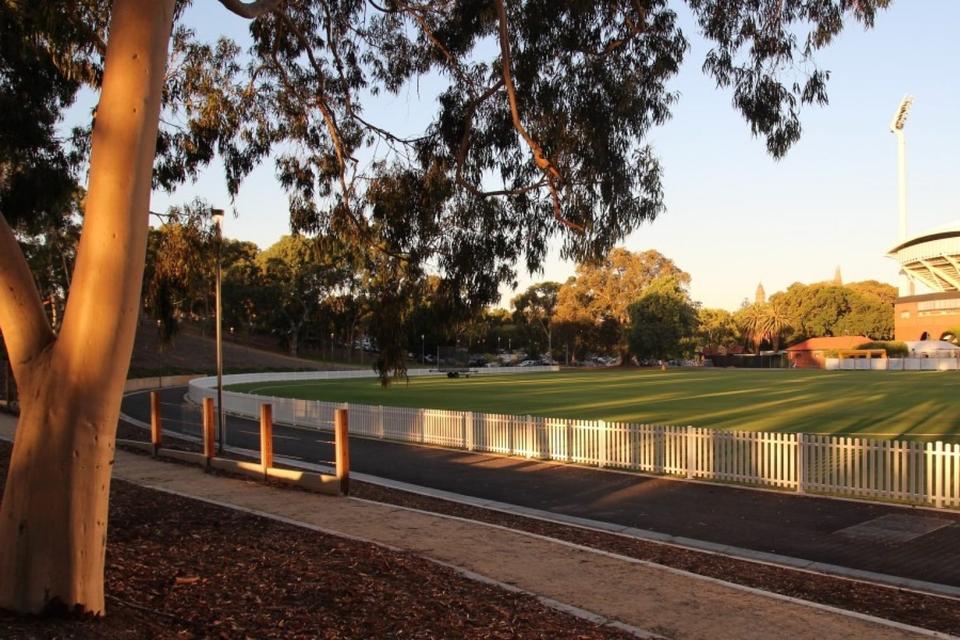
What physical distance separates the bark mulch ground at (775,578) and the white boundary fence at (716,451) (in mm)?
5228

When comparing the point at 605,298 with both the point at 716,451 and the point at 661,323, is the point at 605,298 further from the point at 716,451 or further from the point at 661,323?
the point at 716,451

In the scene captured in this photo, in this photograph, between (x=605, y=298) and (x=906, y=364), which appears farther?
(x=605, y=298)

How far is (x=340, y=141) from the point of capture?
14.1 metres

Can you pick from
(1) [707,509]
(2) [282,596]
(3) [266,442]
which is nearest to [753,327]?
(1) [707,509]

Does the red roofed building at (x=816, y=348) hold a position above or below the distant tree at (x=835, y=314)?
below

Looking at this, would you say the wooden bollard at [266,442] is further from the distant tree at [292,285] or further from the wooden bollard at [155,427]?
the distant tree at [292,285]

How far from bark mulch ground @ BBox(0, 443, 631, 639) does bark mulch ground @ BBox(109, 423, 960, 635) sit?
278 cm

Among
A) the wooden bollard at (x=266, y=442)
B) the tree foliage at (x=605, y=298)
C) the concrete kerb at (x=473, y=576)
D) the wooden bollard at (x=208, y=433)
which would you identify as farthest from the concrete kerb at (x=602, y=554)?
the tree foliage at (x=605, y=298)

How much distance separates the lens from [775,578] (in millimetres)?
8516

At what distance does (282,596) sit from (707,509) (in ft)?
27.7

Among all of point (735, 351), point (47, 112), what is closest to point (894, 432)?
point (47, 112)

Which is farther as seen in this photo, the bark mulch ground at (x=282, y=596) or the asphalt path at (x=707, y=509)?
the asphalt path at (x=707, y=509)

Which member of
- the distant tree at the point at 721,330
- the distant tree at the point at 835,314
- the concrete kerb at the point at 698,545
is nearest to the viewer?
the concrete kerb at the point at 698,545

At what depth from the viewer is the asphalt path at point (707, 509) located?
10.1 m
